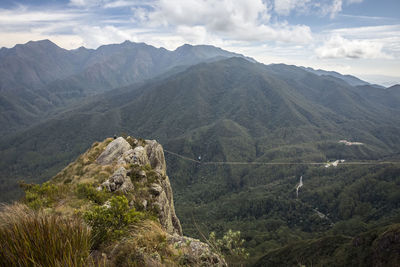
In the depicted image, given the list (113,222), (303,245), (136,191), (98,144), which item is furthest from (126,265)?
(303,245)

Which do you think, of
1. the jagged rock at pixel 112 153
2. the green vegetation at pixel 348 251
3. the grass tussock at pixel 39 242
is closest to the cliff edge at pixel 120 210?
the jagged rock at pixel 112 153

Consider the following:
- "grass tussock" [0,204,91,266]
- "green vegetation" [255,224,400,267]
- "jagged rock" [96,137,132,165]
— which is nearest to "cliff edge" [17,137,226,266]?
"jagged rock" [96,137,132,165]

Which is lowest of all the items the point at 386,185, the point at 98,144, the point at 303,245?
the point at 386,185

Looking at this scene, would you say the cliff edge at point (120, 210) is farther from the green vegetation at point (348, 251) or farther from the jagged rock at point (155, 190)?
the green vegetation at point (348, 251)

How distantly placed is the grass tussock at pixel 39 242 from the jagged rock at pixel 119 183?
36.8ft

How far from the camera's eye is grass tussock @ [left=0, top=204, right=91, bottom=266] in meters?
3.21

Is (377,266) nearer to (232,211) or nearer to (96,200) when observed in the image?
(96,200)

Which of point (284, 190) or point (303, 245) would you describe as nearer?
point (303, 245)

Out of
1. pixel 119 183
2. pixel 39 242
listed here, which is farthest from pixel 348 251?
pixel 39 242

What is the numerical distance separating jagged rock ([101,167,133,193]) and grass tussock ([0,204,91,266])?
1122 cm

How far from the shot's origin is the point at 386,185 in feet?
478

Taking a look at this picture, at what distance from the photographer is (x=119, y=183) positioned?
15883 mm

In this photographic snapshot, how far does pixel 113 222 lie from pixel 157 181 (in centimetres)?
1294

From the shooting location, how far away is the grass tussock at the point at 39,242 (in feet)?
10.5
